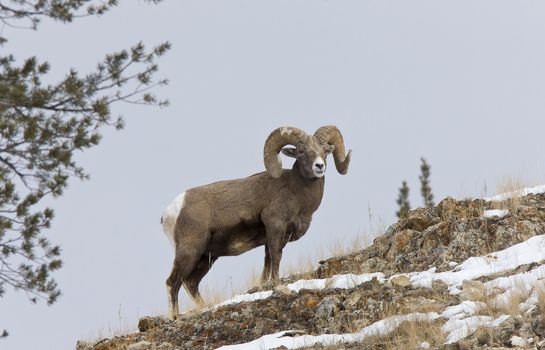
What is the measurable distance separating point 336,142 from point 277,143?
0.90m

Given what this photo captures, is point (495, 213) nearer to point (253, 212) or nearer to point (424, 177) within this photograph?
point (253, 212)

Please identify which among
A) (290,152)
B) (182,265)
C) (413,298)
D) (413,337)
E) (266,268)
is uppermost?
(290,152)

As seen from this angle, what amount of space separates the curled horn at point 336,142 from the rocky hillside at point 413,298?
1899 millimetres

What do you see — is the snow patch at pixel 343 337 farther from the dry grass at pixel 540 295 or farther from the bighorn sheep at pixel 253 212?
the bighorn sheep at pixel 253 212

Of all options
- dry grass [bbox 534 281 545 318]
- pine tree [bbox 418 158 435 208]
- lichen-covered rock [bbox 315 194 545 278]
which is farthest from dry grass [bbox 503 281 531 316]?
pine tree [bbox 418 158 435 208]

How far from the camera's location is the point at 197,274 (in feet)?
51.0

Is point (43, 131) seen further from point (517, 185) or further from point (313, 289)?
point (517, 185)

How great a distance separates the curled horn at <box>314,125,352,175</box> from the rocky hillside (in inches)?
74.8

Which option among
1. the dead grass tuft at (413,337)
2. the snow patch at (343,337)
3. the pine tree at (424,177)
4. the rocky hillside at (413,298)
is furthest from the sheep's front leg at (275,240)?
the pine tree at (424,177)

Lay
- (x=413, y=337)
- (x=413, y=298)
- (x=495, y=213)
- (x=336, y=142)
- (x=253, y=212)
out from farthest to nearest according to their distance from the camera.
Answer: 1. (x=336, y=142)
2. (x=253, y=212)
3. (x=495, y=213)
4. (x=413, y=298)
5. (x=413, y=337)

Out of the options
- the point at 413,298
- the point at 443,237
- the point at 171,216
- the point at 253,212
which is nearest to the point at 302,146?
the point at 253,212

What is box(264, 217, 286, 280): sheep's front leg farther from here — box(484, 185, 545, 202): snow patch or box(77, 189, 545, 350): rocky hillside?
box(484, 185, 545, 202): snow patch

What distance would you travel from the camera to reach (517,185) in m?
15.2

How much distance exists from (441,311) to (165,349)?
9.99ft
